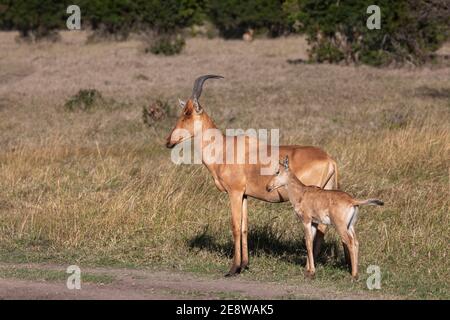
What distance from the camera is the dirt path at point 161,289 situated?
7758 mm

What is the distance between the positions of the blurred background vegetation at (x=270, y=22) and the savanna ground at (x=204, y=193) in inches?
184

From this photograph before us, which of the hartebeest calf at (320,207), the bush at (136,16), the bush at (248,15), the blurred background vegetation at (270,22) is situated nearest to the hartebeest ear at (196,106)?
the hartebeest calf at (320,207)

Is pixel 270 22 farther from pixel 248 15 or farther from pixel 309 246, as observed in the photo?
pixel 309 246

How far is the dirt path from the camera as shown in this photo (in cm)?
776

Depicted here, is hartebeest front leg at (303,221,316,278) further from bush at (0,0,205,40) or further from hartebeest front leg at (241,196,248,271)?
bush at (0,0,205,40)

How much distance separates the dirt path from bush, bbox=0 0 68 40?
35992mm

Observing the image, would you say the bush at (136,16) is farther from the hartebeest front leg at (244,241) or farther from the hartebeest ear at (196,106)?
the hartebeest front leg at (244,241)

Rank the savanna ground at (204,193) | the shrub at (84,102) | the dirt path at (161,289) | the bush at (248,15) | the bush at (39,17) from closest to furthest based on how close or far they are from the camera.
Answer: the dirt path at (161,289) < the savanna ground at (204,193) < the shrub at (84,102) < the bush at (39,17) < the bush at (248,15)

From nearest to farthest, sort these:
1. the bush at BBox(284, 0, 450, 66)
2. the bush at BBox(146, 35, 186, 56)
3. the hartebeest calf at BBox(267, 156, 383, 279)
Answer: the hartebeest calf at BBox(267, 156, 383, 279), the bush at BBox(284, 0, 450, 66), the bush at BBox(146, 35, 186, 56)

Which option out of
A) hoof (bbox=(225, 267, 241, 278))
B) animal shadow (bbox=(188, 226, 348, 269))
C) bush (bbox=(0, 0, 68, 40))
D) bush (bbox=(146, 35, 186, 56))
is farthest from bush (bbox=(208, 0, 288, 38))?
hoof (bbox=(225, 267, 241, 278))

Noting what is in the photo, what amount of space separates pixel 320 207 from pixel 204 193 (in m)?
3.68

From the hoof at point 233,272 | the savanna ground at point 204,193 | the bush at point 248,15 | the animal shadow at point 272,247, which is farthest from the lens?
the bush at point 248,15

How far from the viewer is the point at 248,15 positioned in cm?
4709

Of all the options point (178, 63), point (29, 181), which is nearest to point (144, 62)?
point (178, 63)
